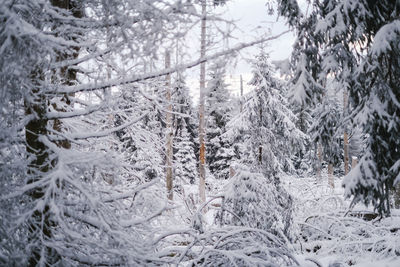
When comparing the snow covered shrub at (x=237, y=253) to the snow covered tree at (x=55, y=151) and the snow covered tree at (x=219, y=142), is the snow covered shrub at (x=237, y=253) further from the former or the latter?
the snow covered tree at (x=219, y=142)

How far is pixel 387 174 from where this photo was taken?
6.01 metres

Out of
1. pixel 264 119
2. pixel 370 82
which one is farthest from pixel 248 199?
pixel 264 119

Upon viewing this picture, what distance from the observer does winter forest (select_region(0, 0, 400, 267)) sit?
236 centimetres

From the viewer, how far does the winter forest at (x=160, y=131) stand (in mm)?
2361

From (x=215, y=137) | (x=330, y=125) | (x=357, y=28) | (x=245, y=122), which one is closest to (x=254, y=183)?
(x=330, y=125)

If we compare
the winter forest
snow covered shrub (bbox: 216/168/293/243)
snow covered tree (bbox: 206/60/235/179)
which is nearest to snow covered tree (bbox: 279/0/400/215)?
the winter forest

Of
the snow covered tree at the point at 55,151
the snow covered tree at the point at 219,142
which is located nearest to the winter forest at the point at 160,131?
the snow covered tree at the point at 55,151

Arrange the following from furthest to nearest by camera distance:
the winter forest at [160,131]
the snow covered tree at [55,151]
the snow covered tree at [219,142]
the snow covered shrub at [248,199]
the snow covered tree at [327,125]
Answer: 1. the snow covered tree at [219,142]
2. the snow covered tree at [327,125]
3. the snow covered shrub at [248,199]
4. the winter forest at [160,131]
5. the snow covered tree at [55,151]

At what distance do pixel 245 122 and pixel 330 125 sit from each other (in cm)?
583

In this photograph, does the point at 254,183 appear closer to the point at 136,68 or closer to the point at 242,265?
the point at 242,265

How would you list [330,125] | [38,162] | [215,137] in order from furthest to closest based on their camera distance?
1. [215,137]
2. [330,125]
3. [38,162]

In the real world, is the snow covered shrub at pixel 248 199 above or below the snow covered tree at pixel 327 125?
below

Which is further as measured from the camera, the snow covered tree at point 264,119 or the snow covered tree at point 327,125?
the snow covered tree at point 264,119

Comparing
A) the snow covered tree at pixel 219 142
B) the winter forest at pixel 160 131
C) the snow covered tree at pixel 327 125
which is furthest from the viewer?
the snow covered tree at pixel 219 142
